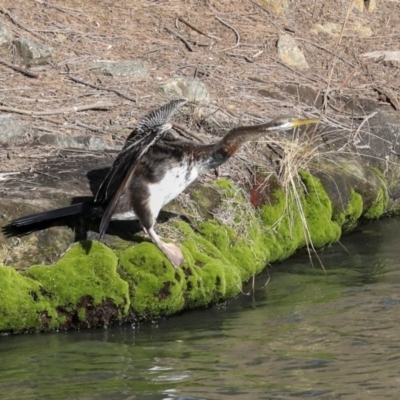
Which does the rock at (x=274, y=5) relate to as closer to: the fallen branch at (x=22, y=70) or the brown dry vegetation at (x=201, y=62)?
the brown dry vegetation at (x=201, y=62)

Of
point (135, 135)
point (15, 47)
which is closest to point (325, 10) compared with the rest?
point (15, 47)

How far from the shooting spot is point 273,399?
5.38m

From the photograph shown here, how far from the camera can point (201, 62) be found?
40.1 ft

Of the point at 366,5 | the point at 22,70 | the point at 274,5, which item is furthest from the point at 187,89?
the point at 366,5

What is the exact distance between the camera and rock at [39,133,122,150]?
8952mm

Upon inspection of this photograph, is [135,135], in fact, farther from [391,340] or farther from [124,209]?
[391,340]

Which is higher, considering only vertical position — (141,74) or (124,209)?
(141,74)

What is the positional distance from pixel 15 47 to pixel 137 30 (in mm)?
2316

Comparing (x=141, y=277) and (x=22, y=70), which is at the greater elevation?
(x=22, y=70)

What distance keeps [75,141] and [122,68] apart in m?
2.48

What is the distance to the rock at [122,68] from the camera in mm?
11172

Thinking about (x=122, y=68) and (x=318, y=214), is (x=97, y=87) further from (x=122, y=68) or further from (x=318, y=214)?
(x=318, y=214)

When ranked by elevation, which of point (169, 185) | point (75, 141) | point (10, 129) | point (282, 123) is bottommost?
point (169, 185)

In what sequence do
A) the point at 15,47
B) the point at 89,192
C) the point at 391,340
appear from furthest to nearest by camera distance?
the point at 15,47 < the point at 89,192 < the point at 391,340
